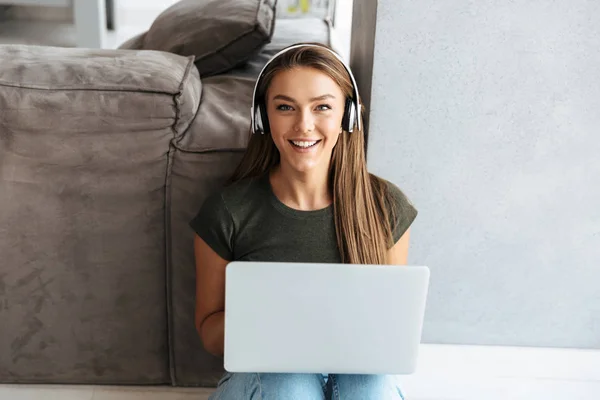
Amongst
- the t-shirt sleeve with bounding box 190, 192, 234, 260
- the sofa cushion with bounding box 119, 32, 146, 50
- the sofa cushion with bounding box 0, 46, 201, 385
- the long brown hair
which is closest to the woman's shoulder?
the long brown hair

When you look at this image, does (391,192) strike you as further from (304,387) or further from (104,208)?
(104,208)

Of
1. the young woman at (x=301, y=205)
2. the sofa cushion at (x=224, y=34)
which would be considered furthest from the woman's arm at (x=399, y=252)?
the sofa cushion at (x=224, y=34)

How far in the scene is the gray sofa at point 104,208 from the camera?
118 centimetres

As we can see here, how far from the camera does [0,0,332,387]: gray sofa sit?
3.88 feet

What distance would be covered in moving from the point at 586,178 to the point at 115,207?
33.5 inches

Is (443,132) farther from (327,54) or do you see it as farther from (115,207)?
(115,207)

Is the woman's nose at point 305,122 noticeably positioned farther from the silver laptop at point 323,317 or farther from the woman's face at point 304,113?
the silver laptop at point 323,317

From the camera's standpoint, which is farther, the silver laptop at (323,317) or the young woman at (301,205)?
the young woman at (301,205)

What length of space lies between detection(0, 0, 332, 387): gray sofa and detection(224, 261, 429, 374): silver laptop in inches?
14.6

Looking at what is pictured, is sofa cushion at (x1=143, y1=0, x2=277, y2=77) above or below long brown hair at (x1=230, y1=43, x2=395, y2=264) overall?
above

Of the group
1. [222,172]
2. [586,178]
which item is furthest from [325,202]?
[586,178]

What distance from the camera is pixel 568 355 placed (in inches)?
55.9

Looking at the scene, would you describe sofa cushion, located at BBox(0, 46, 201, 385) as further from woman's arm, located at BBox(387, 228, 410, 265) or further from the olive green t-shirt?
woman's arm, located at BBox(387, 228, 410, 265)

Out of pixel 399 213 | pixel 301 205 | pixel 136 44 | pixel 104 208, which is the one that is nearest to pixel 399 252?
pixel 399 213
